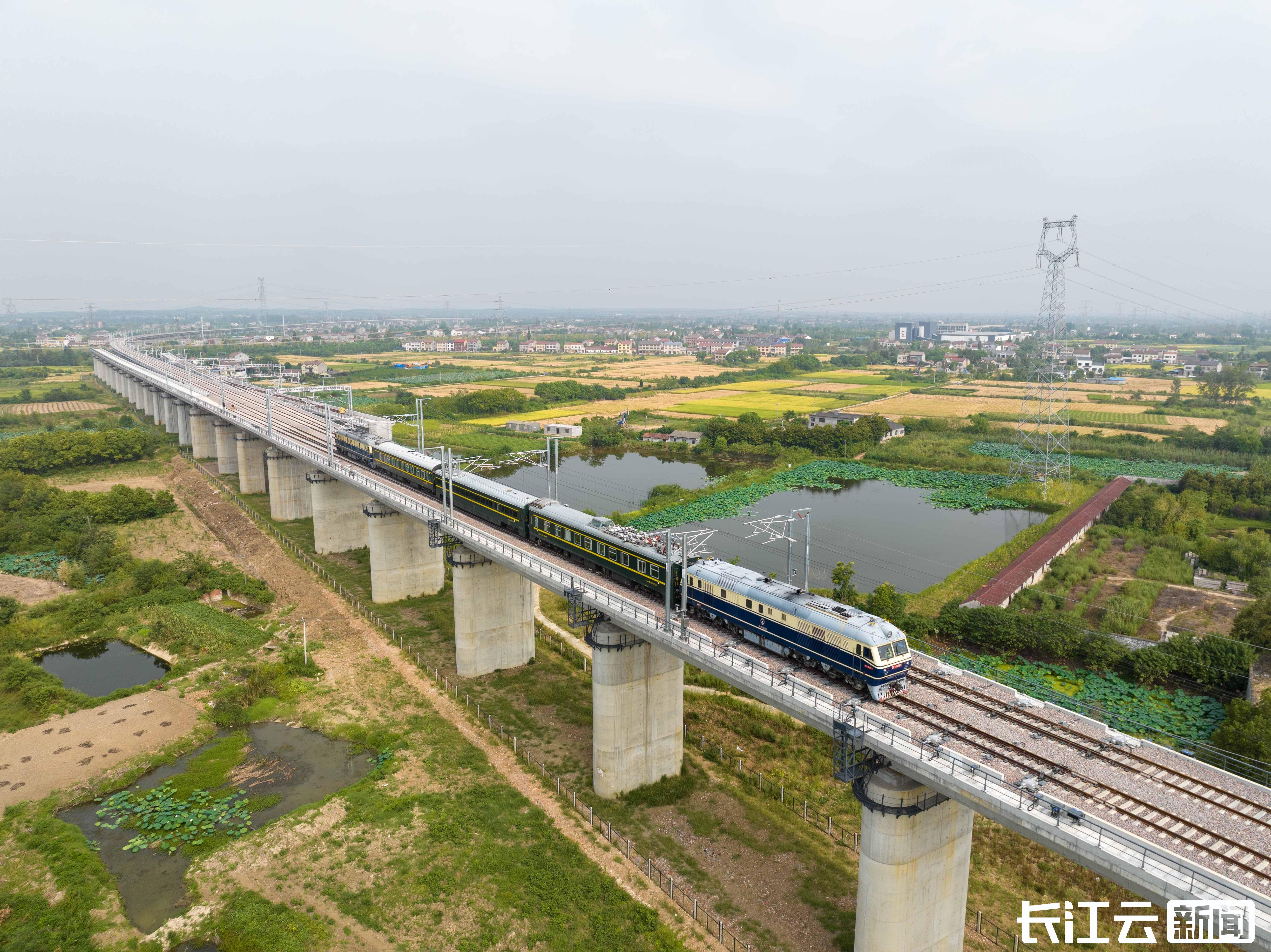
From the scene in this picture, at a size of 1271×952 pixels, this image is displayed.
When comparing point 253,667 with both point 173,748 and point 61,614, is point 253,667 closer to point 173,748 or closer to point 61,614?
point 173,748

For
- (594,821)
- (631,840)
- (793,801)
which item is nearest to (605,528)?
(594,821)

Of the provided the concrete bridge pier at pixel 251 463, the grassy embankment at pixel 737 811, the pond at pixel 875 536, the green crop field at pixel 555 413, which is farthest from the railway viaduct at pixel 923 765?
the green crop field at pixel 555 413

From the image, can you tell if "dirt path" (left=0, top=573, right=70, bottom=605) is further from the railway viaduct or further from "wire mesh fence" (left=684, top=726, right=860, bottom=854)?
"wire mesh fence" (left=684, top=726, right=860, bottom=854)

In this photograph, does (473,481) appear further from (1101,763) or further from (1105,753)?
(1101,763)

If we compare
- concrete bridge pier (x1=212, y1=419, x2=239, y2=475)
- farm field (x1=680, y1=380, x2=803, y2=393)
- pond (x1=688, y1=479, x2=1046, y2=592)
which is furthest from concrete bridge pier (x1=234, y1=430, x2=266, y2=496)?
farm field (x1=680, y1=380, x2=803, y2=393)

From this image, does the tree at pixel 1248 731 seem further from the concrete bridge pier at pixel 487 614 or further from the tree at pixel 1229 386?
the tree at pixel 1229 386

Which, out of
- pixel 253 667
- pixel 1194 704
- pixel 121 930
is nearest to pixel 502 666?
pixel 253 667
